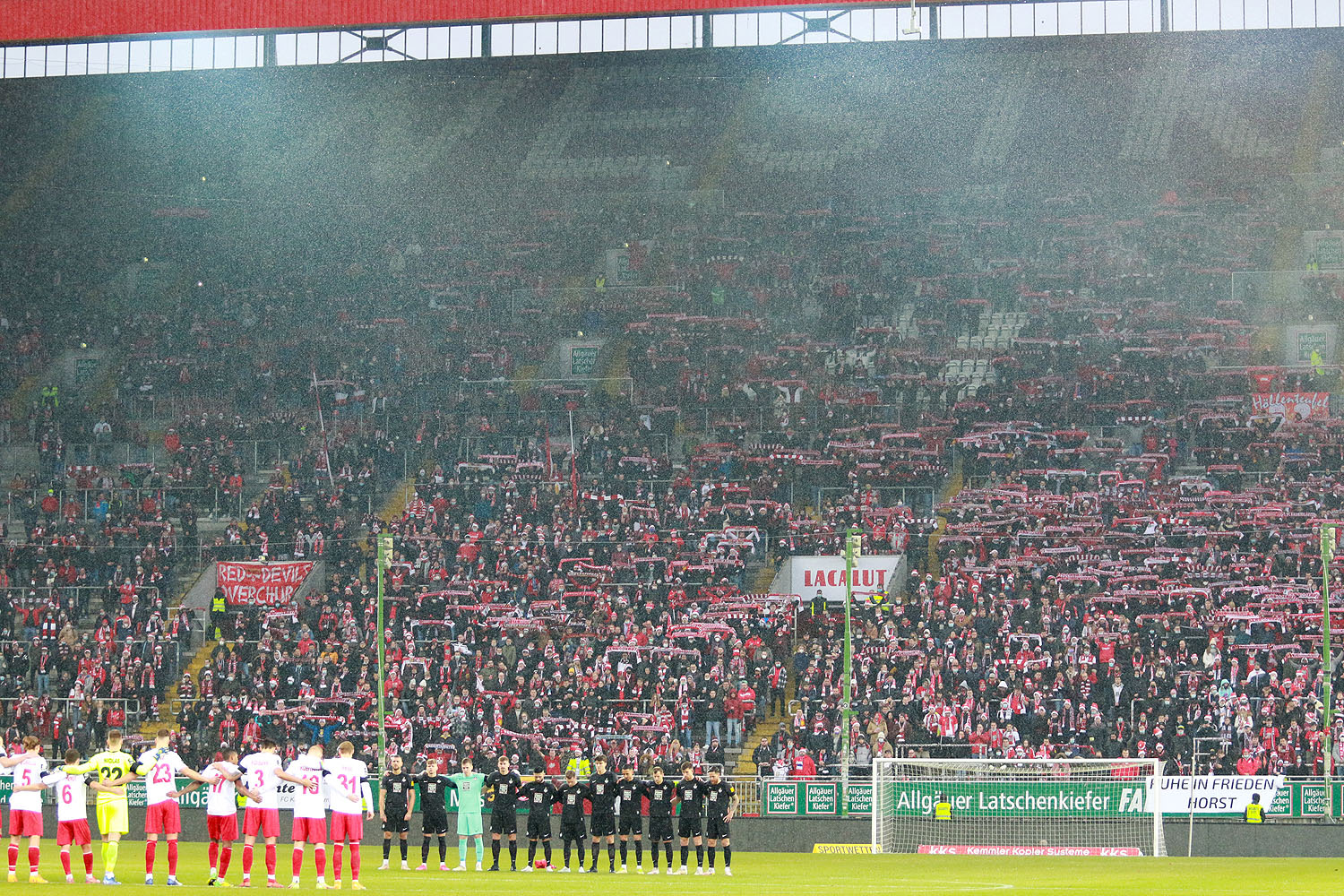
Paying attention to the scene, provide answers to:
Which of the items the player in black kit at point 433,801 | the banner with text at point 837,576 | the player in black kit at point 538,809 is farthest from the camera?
the banner with text at point 837,576

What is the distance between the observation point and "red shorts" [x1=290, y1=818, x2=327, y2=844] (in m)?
21.6

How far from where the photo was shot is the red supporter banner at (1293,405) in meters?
50.2

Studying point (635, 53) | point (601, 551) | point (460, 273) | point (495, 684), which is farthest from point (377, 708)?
point (635, 53)

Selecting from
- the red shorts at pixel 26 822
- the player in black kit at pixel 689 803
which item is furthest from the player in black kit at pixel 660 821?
the red shorts at pixel 26 822

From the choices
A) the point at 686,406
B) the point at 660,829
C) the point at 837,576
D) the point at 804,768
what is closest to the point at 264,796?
the point at 660,829

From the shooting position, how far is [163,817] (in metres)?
22.4

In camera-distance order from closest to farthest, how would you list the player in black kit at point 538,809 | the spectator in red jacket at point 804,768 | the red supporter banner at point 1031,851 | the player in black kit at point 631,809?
the player in black kit at point 631,809, the player in black kit at point 538,809, the red supporter banner at point 1031,851, the spectator in red jacket at point 804,768

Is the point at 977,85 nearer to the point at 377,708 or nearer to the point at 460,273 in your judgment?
the point at 460,273

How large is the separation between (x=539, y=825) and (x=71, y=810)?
8.29m

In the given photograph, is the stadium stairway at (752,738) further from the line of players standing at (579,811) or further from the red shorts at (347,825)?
the red shorts at (347,825)

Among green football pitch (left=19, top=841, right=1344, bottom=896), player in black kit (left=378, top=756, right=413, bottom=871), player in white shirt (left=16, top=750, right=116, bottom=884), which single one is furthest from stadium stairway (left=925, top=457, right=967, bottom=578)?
player in white shirt (left=16, top=750, right=116, bottom=884)

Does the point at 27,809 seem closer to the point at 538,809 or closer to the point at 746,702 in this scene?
the point at 538,809

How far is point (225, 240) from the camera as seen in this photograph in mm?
62031

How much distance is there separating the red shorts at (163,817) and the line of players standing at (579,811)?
5.95 meters
